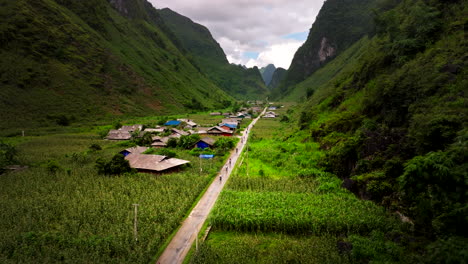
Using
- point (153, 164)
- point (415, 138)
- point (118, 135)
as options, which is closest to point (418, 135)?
point (415, 138)

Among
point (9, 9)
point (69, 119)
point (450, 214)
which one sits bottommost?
point (450, 214)

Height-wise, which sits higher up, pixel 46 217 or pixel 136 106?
pixel 136 106

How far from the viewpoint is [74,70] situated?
91.9 metres

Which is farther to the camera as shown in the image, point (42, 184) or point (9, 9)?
point (9, 9)

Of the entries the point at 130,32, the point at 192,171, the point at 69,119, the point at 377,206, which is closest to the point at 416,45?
the point at 377,206

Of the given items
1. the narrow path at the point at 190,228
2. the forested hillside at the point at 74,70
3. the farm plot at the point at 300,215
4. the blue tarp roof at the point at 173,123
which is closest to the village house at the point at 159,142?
the narrow path at the point at 190,228

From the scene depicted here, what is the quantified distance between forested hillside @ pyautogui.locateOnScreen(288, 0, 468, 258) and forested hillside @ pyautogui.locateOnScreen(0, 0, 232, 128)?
74.3 meters

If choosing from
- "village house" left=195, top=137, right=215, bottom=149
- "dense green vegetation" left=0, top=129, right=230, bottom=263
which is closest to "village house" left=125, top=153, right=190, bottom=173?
"dense green vegetation" left=0, top=129, right=230, bottom=263

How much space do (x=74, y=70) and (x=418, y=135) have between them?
10383cm

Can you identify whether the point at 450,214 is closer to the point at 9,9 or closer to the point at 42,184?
the point at 42,184

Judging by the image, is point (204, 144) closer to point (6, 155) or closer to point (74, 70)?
point (6, 155)

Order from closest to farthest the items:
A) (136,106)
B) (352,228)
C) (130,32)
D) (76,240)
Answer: (76,240), (352,228), (136,106), (130,32)

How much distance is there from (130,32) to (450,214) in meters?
173

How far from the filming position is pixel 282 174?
36.8 m
